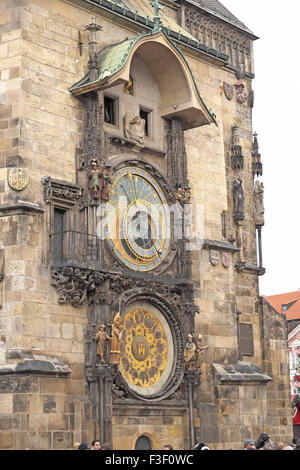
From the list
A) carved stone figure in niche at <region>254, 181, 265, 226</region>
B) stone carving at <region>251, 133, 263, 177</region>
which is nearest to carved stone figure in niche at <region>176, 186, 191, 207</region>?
carved stone figure in niche at <region>254, 181, 265, 226</region>

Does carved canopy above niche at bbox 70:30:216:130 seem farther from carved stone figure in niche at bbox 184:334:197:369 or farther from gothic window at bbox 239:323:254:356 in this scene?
gothic window at bbox 239:323:254:356

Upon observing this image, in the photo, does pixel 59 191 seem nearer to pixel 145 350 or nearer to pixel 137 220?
pixel 137 220

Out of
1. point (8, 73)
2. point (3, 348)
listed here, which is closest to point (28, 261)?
point (3, 348)

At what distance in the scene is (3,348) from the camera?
17.4 meters

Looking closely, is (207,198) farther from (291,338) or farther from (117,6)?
(291,338)

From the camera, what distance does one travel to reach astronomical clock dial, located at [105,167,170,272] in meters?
19.8

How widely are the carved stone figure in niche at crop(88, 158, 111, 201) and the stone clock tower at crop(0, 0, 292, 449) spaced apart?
38mm

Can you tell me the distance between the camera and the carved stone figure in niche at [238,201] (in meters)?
25.2

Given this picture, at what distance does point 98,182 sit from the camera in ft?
63.0

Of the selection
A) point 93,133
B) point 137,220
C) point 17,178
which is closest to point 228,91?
point 137,220

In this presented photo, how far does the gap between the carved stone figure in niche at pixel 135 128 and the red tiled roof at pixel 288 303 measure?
39329 mm

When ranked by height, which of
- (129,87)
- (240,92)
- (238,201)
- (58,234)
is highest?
(240,92)

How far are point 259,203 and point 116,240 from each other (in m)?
7.96

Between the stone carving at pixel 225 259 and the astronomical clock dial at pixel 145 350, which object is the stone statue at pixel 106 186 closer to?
the astronomical clock dial at pixel 145 350
